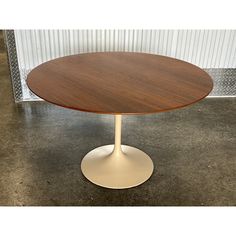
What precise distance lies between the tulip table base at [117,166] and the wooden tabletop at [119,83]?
0.33 metres

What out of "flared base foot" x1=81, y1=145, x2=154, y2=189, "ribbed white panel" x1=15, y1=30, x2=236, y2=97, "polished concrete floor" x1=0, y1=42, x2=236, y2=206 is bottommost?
"polished concrete floor" x1=0, y1=42, x2=236, y2=206

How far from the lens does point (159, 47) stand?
265 cm

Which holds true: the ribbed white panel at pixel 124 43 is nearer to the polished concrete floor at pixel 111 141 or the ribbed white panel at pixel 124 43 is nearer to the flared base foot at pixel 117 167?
the polished concrete floor at pixel 111 141

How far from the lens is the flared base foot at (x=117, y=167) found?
1782 millimetres

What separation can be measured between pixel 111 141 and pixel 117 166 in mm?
353

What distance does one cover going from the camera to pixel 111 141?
2205 mm

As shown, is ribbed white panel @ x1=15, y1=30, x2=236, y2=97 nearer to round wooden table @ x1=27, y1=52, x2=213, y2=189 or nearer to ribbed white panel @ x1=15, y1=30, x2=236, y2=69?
ribbed white panel @ x1=15, y1=30, x2=236, y2=69

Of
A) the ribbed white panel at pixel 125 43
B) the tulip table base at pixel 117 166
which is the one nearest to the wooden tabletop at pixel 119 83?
the tulip table base at pixel 117 166

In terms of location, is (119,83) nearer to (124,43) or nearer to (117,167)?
(117,167)

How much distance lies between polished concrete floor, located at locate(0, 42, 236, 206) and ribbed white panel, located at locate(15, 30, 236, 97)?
475 mm

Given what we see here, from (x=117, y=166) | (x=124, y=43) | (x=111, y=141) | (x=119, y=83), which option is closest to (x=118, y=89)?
(x=119, y=83)

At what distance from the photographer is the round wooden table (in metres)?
1.27

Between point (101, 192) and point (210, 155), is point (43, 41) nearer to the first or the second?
point (101, 192)

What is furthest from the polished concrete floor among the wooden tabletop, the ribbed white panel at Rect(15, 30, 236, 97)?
the wooden tabletop
